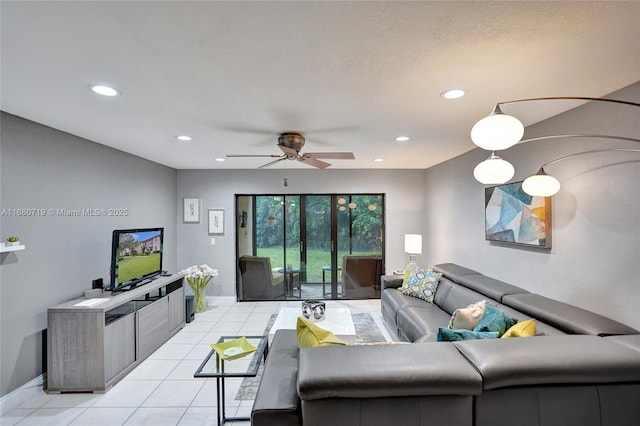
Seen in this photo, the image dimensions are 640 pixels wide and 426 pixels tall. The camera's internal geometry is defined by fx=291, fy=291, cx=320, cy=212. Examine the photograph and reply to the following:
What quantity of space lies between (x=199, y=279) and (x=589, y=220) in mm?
4982

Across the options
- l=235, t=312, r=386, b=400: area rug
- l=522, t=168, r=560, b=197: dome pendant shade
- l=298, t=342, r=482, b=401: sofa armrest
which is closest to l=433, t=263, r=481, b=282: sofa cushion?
l=235, t=312, r=386, b=400: area rug

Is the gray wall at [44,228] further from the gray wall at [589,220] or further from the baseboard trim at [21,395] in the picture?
the gray wall at [589,220]

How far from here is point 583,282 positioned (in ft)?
7.61

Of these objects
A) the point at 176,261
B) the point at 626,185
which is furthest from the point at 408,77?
the point at 176,261

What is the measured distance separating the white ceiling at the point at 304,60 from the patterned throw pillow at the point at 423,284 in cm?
211

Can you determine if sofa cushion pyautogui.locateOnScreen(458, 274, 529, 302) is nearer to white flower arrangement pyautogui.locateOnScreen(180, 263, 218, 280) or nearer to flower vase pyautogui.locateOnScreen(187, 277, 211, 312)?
white flower arrangement pyautogui.locateOnScreen(180, 263, 218, 280)

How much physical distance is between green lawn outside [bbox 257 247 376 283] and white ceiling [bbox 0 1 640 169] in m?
3.18

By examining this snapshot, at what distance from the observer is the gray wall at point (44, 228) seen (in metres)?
2.46

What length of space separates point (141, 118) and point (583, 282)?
3938 millimetres

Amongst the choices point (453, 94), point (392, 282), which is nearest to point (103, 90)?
point (453, 94)

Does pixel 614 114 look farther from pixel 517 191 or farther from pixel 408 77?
pixel 408 77

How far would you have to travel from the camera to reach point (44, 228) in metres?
2.76

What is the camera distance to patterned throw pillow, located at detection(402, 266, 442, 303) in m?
3.88

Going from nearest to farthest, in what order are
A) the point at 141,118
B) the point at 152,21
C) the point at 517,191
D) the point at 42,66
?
the point at 152,21 → the point at 42,66 → the point at 141,118 → the point at 517,191
